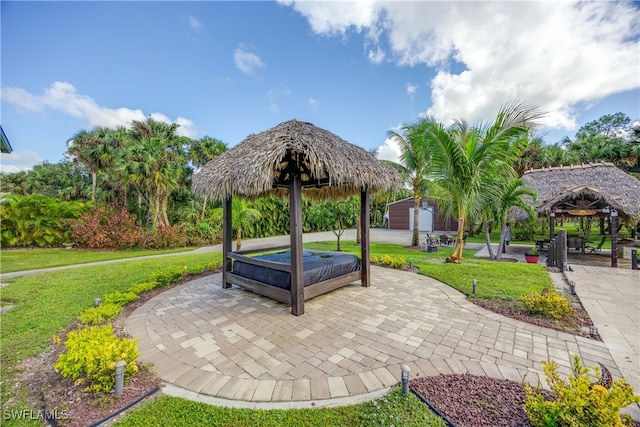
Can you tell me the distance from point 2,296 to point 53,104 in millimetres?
8610

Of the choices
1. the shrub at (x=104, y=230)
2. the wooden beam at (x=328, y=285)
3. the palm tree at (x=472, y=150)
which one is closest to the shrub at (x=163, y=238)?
the shrub at (x=104, y=230)

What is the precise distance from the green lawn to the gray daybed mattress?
7.92 feet

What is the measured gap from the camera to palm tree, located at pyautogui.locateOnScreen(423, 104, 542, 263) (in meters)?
6.68

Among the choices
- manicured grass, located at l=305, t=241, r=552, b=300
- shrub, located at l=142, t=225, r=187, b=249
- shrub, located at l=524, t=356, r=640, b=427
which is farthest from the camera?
shrub, located at l=142, t=225, r=187, b=249

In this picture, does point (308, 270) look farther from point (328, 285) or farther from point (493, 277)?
point (493, 277)

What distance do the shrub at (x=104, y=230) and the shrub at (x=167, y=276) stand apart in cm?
813

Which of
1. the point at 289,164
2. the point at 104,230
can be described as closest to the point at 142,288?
the point at 289,164

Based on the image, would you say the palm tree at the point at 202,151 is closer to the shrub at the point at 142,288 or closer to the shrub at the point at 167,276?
the shrub at the point at 167,276

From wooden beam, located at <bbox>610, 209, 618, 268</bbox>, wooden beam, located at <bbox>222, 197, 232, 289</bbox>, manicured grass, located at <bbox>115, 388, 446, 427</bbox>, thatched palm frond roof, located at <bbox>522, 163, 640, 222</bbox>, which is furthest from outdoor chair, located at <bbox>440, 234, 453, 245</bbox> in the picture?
manicured grass, located at <bbox>115, 388, 446, 427</bbox>

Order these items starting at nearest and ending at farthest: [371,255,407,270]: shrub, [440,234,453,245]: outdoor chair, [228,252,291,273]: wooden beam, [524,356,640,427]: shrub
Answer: [524,356,640,427]: shrub
[228,252,291,273]: wooden beam
[371,255,407,270]: shrub
[440,234,453,245]: outdoor chair

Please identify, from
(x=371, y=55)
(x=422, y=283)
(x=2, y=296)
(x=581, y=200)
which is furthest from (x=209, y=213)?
(x=581, y=200)

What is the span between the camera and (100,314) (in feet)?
12.6

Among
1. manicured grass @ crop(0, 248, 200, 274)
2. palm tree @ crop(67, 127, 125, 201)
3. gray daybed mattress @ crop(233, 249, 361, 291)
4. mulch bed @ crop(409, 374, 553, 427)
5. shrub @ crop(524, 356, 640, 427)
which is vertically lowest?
mulch bed @ crop(409, 374, 553, 427)

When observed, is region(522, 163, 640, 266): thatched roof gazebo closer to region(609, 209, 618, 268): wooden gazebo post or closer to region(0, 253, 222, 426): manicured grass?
region(609, 209, 618, 268): wooden gazebo post
